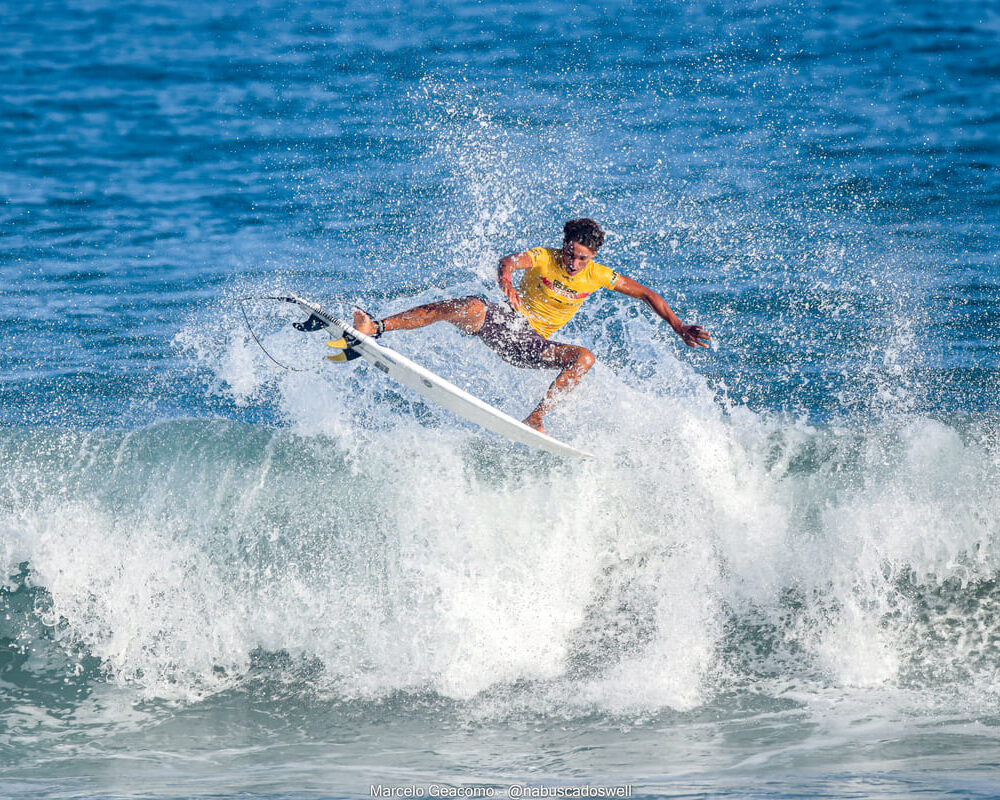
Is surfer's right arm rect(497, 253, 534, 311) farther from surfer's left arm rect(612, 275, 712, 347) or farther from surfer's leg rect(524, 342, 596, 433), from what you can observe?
surfer's left arm rect(612, 275, 712, 347)

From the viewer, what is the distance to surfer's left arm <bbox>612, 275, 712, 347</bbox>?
6238mm

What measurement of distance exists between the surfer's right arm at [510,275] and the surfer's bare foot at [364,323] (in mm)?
939

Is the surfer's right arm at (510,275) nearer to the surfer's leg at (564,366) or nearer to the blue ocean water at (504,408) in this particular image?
the surfer's leg at (564,366)

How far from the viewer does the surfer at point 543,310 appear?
21.0 feet

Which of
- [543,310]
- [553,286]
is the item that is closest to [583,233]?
[553,286]

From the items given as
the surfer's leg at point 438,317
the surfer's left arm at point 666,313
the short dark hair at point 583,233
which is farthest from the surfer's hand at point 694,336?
the surfer's leg at point 438,317

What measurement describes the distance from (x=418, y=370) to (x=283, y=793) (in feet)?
9.62

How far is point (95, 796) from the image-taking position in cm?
486

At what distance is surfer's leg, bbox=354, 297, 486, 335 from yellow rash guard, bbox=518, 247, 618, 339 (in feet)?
1.27

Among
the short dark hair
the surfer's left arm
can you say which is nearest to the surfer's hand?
the surfer's left arm

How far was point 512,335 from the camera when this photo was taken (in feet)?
22.7

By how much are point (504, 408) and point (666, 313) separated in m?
2.34

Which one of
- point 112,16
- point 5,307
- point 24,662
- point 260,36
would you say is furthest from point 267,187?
point 24,662

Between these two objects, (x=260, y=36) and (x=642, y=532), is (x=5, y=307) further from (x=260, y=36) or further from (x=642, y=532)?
(x=642, y=532)
